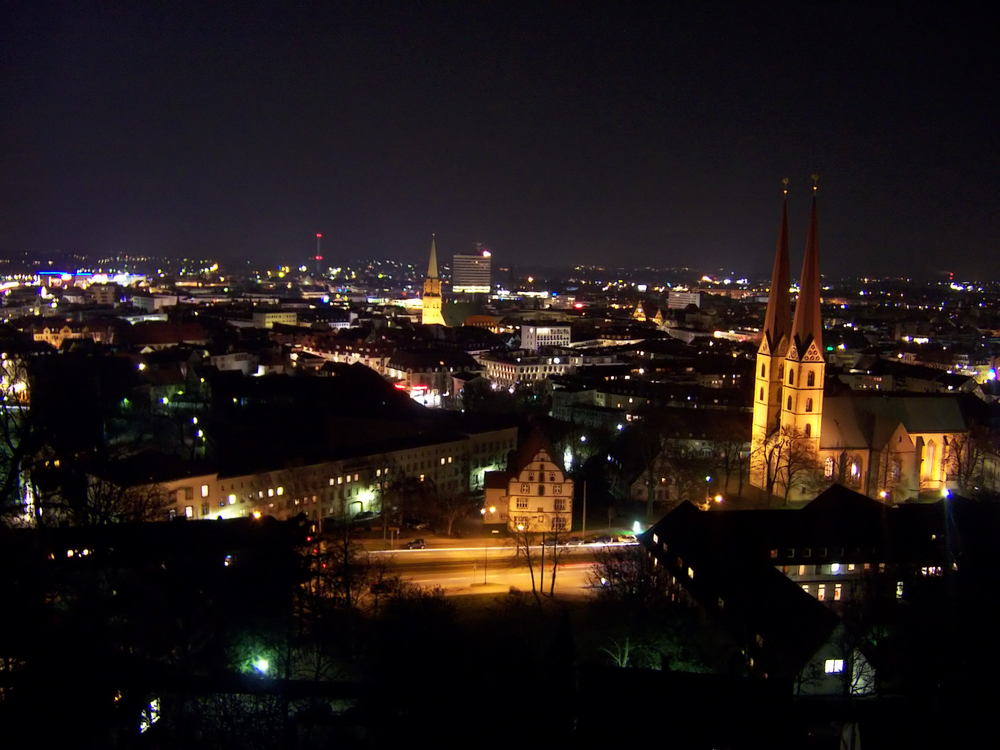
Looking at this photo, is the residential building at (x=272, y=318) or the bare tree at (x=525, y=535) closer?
the bare tree at (x=525, y=535)

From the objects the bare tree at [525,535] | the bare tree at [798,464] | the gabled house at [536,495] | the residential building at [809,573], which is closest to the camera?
the residential building at [809,573]

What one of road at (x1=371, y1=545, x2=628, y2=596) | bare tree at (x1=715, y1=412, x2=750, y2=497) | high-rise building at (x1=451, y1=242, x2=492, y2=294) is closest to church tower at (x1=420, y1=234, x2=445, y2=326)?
bare tree at (x1=715, y1=412, x2=750, y2=497)

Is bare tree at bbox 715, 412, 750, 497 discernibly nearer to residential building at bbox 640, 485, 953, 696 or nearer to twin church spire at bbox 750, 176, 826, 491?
twin church spire at bbox 750, 176, 826, 491

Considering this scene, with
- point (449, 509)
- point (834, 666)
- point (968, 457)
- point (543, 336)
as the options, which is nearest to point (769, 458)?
point (968, 457)

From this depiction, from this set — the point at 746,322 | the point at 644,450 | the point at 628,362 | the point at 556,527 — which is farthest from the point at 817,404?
the point at 746,322

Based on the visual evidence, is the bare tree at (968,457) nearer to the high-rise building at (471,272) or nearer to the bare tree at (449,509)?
the bare tree at (449,509)

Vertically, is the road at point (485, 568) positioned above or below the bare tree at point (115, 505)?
below

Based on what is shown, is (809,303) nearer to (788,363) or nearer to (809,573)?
(788,363)

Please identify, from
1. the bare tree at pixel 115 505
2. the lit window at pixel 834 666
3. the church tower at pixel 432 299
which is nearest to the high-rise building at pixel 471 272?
the church tower at pixel 432 299
